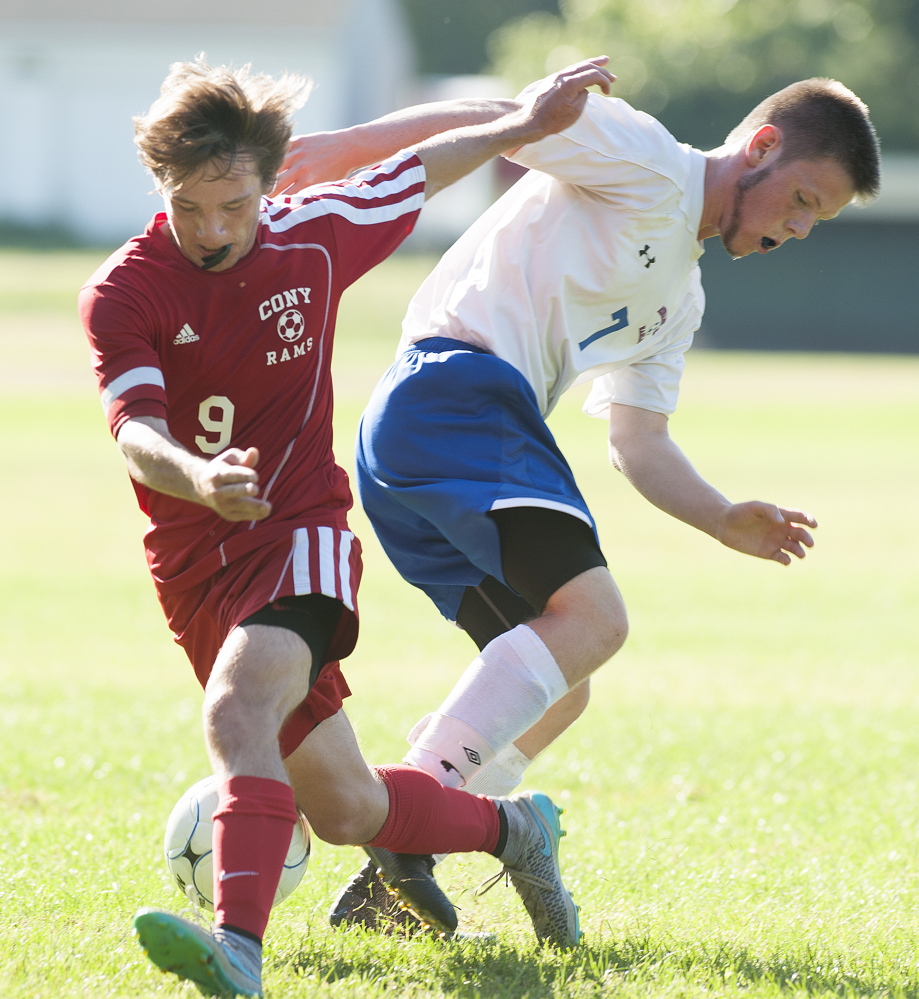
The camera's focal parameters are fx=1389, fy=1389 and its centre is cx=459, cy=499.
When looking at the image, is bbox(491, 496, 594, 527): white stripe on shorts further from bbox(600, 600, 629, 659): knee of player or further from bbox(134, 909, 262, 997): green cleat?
bbox(134, 909, 262, 997): green cleat

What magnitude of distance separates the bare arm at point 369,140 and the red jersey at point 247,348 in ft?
0.83

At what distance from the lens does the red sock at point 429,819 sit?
3371mm

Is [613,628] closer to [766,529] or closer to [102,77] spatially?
[766,529]

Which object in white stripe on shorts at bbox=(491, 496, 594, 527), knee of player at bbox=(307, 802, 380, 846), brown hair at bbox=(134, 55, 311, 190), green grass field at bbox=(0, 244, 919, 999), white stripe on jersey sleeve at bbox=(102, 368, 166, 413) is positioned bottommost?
green grass field at bbox=(0, 244, 919, 999)

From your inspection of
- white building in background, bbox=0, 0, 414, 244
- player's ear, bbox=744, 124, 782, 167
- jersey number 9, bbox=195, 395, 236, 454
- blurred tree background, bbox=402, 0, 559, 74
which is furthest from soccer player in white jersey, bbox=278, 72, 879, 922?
blurred tree background, bbox=402, 0, 559, 74

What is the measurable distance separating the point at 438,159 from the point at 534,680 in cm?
139

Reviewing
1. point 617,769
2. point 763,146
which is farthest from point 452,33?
point 763,146

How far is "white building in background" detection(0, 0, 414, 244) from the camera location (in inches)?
1577

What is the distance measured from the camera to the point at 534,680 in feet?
11.3

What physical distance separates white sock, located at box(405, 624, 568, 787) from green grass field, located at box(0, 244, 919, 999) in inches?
17.9

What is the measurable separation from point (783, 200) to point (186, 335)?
1.72 meters

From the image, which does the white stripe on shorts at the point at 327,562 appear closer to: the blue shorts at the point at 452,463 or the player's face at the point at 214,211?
the blue shorts at the point at 452,463

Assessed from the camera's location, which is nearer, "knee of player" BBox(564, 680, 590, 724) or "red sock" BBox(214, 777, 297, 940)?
"red sock" BBox(214, 777, 297, 940)

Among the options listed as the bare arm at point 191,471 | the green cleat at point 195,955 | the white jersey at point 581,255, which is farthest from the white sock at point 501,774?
the bare arm at point 191,471
